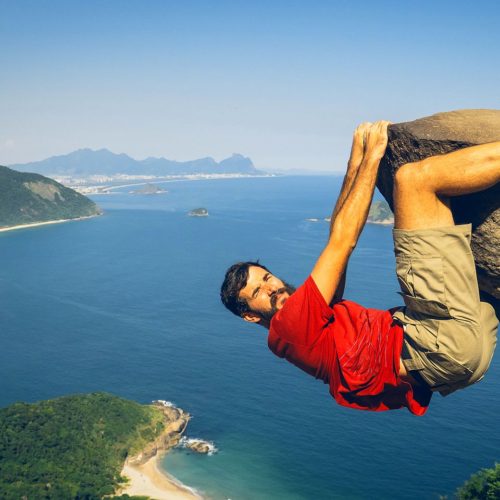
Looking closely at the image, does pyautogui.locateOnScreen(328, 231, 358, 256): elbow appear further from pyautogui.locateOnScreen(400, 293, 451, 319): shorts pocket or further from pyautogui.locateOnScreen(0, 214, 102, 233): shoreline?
pyautogui.locateOnScreen(0, 214, 102, 233): shoreline

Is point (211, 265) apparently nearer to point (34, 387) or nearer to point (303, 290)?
point (34, 387)

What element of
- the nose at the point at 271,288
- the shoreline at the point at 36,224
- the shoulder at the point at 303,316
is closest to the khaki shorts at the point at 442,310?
the shoulder at the point at 303,316

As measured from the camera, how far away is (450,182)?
10.1ft

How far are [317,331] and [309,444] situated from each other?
39.5 m

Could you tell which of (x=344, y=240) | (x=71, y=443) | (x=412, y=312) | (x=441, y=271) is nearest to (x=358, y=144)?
(x=344, y=240)

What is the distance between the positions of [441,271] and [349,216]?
0.57m

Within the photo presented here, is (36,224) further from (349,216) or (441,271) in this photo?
(441,271)

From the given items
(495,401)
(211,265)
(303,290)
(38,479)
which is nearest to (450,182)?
(303,290)

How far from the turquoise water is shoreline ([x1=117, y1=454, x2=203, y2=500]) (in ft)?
3.12

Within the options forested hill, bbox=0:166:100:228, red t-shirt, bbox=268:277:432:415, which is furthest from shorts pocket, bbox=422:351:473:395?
forested hill, bbox=0:166:100:228

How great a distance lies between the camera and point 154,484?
125ft

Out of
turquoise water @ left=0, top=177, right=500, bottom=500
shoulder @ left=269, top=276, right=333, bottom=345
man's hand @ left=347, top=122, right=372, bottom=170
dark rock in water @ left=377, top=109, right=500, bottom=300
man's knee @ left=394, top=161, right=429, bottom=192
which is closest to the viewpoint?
shoulder @ left=269, top=276, right=333, bottom=345

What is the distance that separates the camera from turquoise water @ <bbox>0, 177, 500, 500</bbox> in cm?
3769

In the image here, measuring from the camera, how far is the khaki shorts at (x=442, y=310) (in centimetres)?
305
